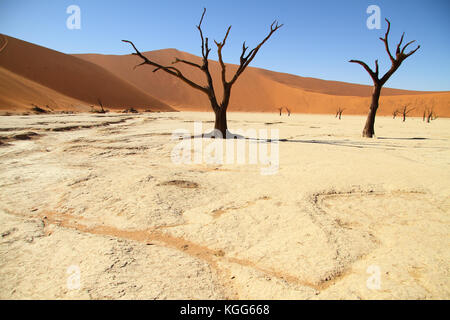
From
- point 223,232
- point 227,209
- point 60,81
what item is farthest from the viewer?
point 60,81

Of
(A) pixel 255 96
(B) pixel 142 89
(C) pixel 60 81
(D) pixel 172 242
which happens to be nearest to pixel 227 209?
(D) pixel 172 242

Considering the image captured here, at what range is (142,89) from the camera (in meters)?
55.0

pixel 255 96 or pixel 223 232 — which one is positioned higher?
pixel 255 96

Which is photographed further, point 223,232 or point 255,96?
point 255,96

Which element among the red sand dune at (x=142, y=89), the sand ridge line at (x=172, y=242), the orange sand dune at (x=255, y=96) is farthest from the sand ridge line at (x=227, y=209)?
the orange sand dune at (x=255, y=96)

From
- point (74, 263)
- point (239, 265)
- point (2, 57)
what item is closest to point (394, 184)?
point (239, 265)

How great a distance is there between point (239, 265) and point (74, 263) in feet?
3.76

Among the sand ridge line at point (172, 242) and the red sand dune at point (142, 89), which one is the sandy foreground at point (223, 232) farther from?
the red sand dune at point (142, 89)

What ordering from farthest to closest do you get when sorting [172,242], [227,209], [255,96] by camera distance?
[255,96] → [227,209] → [172,242]

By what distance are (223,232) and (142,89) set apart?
5784cm

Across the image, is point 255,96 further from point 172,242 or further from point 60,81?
point 172,242

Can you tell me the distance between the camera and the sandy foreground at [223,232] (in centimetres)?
159
